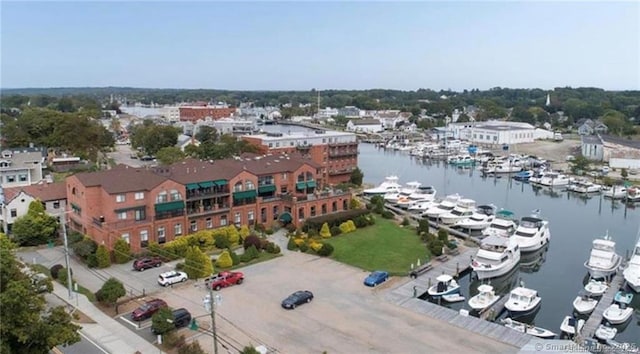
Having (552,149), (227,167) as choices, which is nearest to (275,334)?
(227,167)

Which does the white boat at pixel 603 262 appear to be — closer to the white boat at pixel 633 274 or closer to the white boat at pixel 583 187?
the white boat at pixel 633 274

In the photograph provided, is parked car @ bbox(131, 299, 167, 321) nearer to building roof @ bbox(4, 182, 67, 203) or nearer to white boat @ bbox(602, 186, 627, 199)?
building roof @ bbox(4, 182, 67, 203)

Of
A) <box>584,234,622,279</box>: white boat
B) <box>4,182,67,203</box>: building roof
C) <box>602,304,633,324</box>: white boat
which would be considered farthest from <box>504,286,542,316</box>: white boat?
<box>4,182,67,203</box>: building roof

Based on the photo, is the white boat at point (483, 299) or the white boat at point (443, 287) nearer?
the white boat at point (483, 299)

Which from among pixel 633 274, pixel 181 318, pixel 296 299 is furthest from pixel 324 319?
pixel 633 274

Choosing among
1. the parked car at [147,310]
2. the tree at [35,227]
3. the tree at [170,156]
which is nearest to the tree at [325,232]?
the parked car at [147,310]

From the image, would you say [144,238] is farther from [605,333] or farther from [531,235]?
[531,235]

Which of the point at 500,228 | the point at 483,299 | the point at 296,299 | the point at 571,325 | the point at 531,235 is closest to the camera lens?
the point at 571,325
